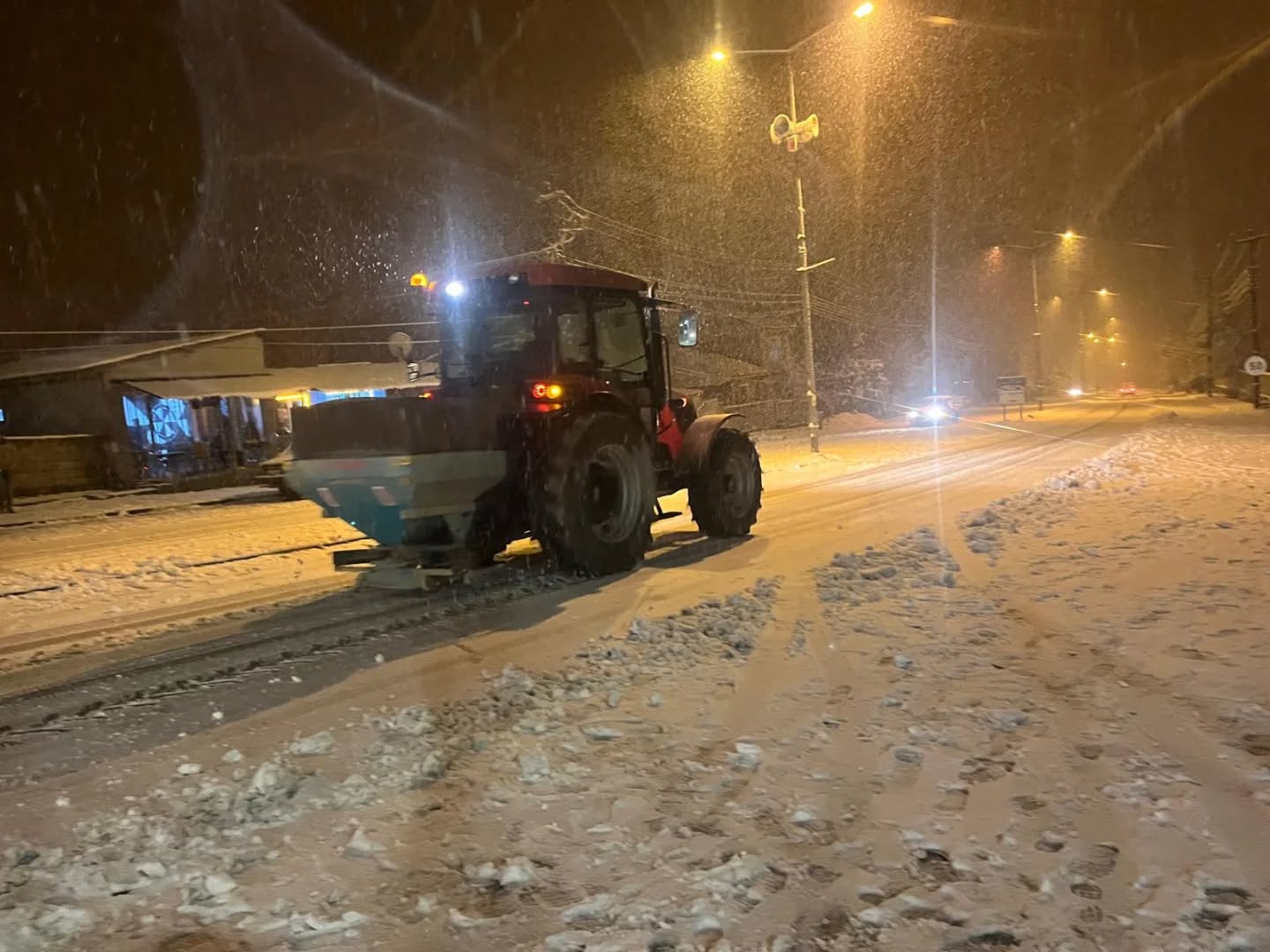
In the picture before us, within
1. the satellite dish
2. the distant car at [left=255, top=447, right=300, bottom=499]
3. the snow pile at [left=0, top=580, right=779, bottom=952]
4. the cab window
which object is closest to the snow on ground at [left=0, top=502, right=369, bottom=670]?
the satellite dish

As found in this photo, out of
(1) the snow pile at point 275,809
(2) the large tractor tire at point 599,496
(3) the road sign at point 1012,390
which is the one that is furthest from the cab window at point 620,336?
(3) the road sign at point 1012,390

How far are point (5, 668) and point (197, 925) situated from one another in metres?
4.85

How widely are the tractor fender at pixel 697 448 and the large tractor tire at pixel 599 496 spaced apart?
3.33 ft

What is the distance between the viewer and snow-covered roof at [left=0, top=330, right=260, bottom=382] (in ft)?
88.3

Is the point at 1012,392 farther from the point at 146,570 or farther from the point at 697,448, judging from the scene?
the point at 146,570

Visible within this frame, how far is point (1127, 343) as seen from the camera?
372ft

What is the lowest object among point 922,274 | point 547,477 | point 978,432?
point 978,432

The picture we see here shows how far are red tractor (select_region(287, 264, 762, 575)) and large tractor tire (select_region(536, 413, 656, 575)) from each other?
1 cm

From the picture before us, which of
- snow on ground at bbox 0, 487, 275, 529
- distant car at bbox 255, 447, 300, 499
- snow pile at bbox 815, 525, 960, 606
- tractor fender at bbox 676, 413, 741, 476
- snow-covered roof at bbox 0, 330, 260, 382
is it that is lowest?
snow pile at bbox 815, 525, 960, 606

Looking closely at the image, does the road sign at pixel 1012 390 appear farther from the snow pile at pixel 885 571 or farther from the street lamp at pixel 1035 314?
the snow pile at pixel 885 571

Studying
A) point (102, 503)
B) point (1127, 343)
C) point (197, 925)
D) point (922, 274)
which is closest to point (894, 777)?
point (197, 925)

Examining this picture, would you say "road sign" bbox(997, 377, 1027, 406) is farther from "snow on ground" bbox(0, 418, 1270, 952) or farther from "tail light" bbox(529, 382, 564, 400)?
"snow on ground" bbox(0, 418, 1270, 952)

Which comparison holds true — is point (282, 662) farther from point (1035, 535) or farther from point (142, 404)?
point (142, 404)

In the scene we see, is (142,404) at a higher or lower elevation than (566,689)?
higher
